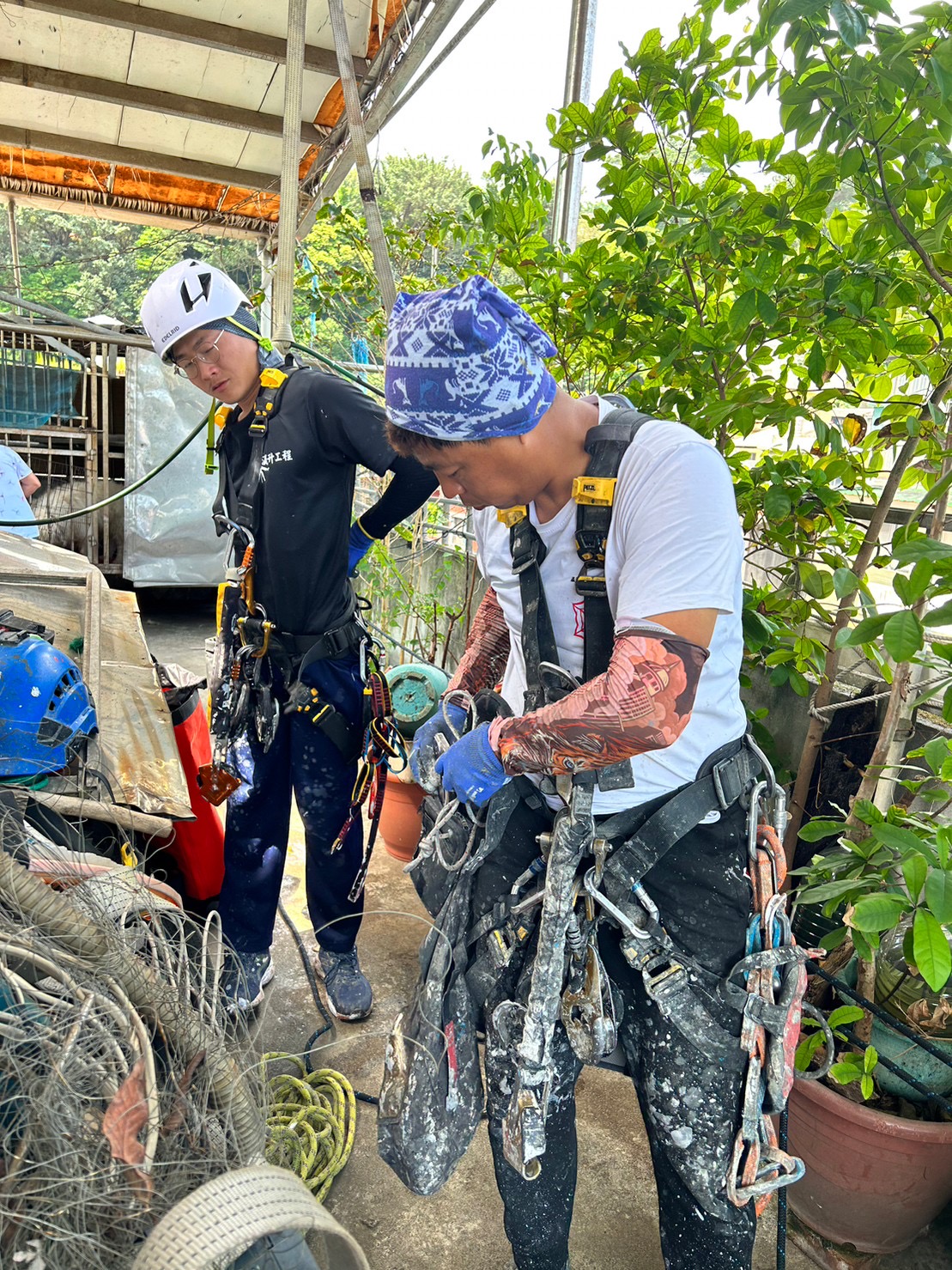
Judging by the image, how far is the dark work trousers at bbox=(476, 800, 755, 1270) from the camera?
4.93ft

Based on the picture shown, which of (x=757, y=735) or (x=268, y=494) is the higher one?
(x=268, y=494)

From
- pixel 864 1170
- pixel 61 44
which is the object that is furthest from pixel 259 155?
pixel 864 1170

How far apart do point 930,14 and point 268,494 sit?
200 cm

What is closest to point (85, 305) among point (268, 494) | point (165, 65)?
point (165, 65)

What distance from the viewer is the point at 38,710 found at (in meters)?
2.46

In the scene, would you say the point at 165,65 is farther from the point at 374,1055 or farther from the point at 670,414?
the point at 374,1055

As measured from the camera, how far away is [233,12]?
13.3 feet

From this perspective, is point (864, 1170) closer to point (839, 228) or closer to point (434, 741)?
point (434, 741)

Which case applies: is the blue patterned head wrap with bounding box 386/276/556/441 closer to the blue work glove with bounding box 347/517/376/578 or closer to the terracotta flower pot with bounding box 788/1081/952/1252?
the blue work glove with bounding box 347/517/376/578

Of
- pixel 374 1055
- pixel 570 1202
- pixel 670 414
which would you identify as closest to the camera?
pixel 570 1202

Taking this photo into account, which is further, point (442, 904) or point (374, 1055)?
point (374, 1055)

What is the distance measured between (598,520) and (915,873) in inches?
37.3

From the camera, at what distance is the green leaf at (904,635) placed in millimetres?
1549

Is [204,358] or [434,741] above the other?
[204,358]
